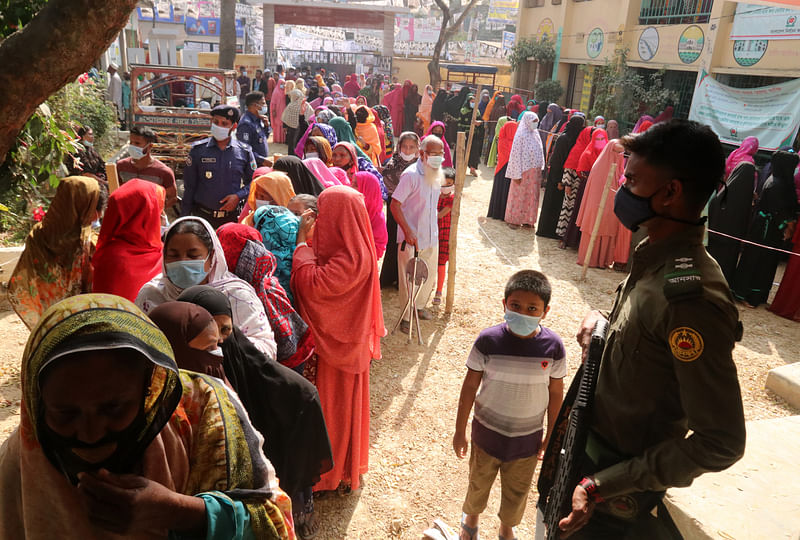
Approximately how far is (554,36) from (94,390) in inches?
774

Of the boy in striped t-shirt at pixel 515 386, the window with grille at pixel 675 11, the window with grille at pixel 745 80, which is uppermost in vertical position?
the window with grille at pixel 675 11

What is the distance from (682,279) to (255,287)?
175cm

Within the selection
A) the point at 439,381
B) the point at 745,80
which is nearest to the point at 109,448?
the point at 439,381

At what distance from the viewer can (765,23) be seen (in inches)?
401

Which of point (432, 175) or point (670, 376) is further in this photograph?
point (432, 175)

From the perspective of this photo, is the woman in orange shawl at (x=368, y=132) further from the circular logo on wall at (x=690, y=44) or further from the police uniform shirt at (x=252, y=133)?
the circular logo on wall at (x=690, y=44)

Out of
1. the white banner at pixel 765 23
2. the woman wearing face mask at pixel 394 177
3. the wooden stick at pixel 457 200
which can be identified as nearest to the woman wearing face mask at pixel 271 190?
the wooden stick at pixel 457 200

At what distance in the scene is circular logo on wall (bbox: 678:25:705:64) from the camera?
12.0 metres

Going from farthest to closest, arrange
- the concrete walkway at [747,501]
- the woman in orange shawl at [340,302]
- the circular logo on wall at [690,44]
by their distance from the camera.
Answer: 1. the circular logo on wall at [690,44]
2. the woman in orange shawl at [340,302]
3. the concrete walkway at [747,501]

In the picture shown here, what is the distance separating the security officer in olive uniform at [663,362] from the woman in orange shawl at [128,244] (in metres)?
2.44

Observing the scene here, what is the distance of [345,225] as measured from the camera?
276cm

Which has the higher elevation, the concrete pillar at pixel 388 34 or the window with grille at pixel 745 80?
the concrete pillar at pixel 388 34

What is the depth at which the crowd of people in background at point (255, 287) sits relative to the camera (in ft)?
3.65

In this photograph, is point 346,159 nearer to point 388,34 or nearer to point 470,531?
point 470,531
